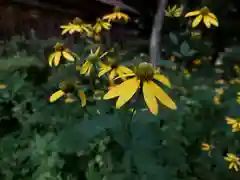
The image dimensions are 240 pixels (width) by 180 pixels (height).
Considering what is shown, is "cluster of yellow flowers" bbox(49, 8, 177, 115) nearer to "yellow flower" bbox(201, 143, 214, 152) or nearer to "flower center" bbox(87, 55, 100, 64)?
"flower center" bbox(87, 55, 100, 64)

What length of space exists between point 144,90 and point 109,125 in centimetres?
13

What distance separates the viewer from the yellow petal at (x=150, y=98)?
0.67 meters

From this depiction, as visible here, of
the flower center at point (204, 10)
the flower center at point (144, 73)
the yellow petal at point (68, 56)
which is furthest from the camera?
the flower center at point (204, 10)

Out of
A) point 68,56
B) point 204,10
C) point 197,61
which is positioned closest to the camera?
point 68,56

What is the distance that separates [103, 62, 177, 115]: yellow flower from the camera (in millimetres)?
703

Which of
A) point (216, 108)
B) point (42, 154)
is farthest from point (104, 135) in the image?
point (216, 108)

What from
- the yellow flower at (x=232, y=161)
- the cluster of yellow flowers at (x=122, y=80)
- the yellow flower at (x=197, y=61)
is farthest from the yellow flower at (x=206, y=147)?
the yellow flower at (x=197, y=61)

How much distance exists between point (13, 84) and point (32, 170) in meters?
0.37

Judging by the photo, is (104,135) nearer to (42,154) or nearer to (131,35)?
(42,154)

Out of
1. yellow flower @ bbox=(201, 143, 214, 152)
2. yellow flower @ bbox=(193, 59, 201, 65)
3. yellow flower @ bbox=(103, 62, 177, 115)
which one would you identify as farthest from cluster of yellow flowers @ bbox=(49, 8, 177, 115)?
yellow flower @ bbox=(193, 59, 201, 65)

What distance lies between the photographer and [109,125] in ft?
2.66

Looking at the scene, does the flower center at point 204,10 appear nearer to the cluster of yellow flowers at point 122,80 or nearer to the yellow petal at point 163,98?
the cluster of yellow flowers at point 122,80

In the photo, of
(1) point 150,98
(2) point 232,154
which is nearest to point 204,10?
(2) point 232,154

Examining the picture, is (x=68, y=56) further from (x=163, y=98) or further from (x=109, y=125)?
(x=163, y=98)
